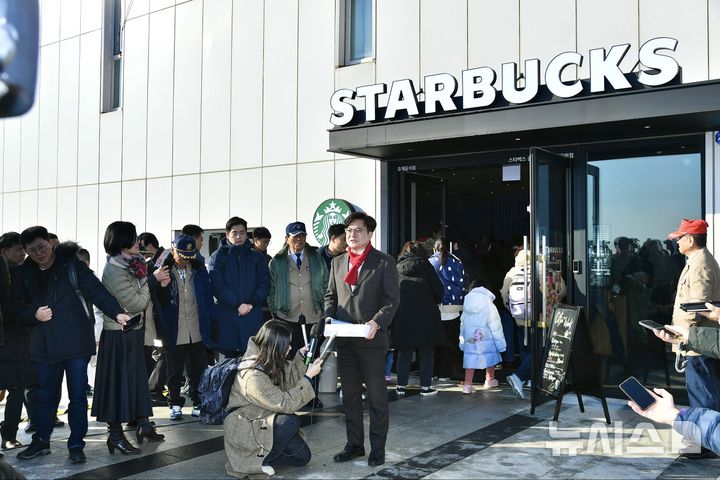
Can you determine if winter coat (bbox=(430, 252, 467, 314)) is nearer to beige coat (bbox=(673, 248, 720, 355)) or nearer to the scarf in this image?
beige coat (bbox=(673, 248, 720, 355))

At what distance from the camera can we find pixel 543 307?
714 centimetres

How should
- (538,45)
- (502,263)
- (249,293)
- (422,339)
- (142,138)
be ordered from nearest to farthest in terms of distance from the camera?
(249,293), (422,339), (538,45), (502,263), (142,138)

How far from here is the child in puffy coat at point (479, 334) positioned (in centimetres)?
805

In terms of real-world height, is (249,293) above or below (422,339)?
above

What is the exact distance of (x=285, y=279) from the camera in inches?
290

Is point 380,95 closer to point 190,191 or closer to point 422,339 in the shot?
point 422,339

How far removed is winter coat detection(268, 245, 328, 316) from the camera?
7.34 meters

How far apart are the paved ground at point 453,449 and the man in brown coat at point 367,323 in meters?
0.22

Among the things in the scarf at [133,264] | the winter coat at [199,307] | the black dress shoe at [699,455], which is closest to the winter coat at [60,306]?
the scarf at [133,264]

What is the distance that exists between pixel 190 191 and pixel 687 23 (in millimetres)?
8227

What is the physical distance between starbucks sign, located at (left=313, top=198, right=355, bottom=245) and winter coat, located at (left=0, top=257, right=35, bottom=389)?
500 cm

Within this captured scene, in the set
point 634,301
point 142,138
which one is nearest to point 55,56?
point 142,138

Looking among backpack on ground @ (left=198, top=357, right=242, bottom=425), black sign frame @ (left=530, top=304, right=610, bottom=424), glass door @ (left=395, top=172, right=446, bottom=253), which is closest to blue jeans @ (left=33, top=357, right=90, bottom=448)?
backpack on ground @ (left=198, top=357, right=242, bottom=425)

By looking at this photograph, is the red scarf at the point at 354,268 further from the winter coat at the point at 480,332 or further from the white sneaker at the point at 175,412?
the winter coat at the point at 480,332
